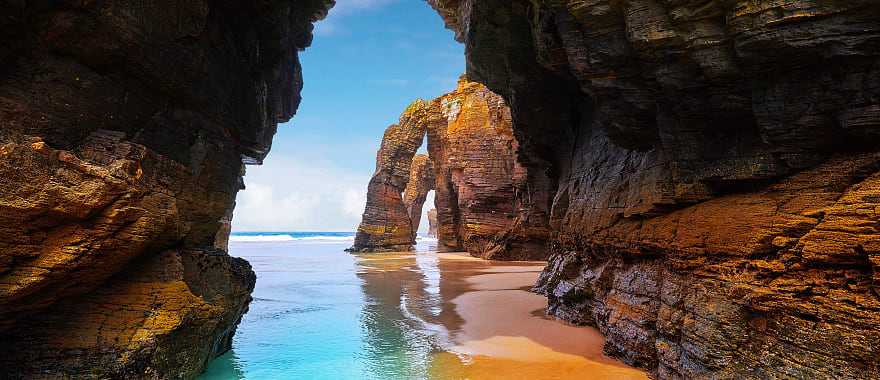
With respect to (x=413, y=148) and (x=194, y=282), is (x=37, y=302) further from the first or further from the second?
(x=413, y=148)

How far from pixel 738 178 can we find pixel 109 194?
9.74 meters

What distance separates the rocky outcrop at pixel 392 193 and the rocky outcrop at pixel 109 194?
41367mm

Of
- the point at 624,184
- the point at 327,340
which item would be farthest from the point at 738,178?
the point at 327,340

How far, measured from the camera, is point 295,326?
12203 millimetres

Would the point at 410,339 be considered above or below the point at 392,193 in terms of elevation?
below

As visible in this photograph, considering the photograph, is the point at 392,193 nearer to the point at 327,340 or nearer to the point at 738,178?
the point at 327,340

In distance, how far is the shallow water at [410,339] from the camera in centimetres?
826

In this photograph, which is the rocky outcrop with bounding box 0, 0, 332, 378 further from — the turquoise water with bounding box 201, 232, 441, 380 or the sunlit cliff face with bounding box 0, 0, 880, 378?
the turquoise water with bounding box 201, 232, 441, 380

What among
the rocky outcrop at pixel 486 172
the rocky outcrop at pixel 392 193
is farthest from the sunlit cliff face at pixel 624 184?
the rocky outcrop at pixel 392 193

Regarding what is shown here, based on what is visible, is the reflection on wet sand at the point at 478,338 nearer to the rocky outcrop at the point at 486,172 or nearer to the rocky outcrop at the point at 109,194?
the rocky outcrop at the point at 109,194

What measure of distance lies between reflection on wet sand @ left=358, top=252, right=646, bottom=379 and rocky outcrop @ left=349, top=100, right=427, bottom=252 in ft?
109

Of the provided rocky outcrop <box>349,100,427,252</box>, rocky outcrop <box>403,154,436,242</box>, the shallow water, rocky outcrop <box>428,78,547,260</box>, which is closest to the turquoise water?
the shallow water

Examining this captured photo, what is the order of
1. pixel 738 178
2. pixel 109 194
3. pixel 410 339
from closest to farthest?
pixel 109 194
pixel 738 178
pixel 410 339

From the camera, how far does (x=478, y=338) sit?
1033 cm
